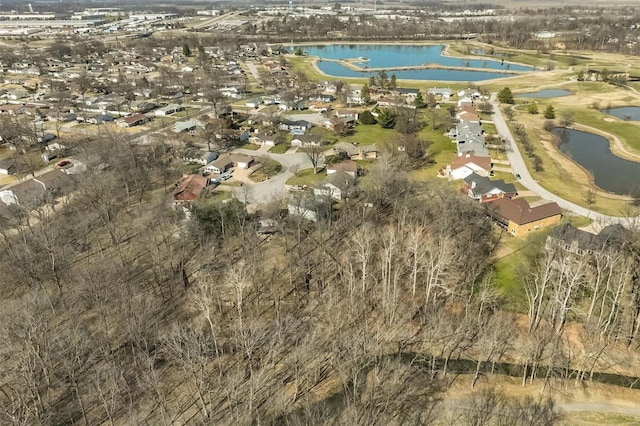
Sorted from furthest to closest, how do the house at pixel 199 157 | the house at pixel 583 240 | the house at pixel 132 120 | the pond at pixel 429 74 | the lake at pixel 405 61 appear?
1. the lake at pixel 405 61
2. the pond at pixel 429 74
3. the house at pixel 132 120
4. the house at pixel 199 157
5. the house at pixel 583 240

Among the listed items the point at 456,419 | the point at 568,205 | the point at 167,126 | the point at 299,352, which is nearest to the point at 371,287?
the point at 299,352

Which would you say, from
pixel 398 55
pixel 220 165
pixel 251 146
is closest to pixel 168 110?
pixel 251 146

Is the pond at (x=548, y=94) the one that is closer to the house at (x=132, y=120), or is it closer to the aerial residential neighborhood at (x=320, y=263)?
the aerial residential neighborhood at (x=320, y=263)

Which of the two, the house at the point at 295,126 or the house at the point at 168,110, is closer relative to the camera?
the house at the point at 295,126

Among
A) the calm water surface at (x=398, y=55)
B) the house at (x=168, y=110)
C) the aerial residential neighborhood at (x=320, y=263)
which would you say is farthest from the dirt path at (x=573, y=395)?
the calm water surface at (x=398, y=55)

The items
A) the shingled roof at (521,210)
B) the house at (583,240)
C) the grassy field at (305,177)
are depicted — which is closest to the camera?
the house at (583,240)

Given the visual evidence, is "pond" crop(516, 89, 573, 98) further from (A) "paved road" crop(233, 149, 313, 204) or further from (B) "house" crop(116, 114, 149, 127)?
(B) "house" crop(116, 114, 149, 127)

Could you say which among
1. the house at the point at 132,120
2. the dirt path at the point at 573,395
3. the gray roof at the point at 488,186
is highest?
the house at the point at 132,120

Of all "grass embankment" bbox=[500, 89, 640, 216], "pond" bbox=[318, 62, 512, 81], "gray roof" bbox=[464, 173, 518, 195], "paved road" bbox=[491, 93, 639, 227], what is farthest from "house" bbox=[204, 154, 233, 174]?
"pond" bbox=[318, 62, 512, 81]
